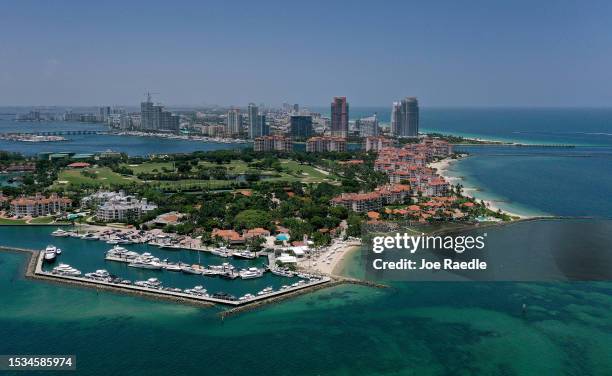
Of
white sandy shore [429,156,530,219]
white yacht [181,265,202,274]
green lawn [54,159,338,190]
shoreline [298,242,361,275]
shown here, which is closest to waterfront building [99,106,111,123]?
green lawn [54,159,338,190]

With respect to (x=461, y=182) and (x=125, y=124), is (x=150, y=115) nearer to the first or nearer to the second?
(x=125, y=124)

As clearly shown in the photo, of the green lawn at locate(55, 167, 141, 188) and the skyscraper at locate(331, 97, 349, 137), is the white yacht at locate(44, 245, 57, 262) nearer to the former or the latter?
the green lawn at locate(55, 167, 141, 188)

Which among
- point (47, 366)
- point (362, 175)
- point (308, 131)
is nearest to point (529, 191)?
point (362, 175)

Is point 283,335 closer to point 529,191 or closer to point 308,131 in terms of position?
point 529,191

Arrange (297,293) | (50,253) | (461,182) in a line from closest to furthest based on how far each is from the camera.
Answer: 1. (297,293)
2. (50,253)
3. (461,182)

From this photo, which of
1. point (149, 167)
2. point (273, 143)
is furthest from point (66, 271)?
point (273, 143)

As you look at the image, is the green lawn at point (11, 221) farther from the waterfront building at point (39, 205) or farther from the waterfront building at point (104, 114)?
the waterfront building at point (104, 114)
